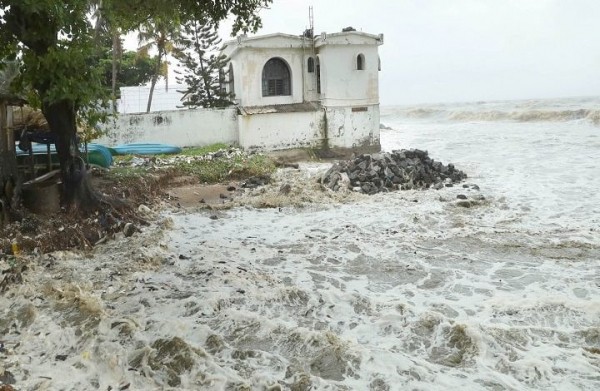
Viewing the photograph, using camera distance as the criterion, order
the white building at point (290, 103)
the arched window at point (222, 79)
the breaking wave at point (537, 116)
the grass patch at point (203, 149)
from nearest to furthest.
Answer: the grass patch at point (203, 149), the white building at point (290, 103), the arched window at point (222, 79), the breaking wave at point (537, 116)

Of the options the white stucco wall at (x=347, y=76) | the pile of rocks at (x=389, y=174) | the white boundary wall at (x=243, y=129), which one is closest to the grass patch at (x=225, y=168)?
the pile of rocks at (x=389, y=174)

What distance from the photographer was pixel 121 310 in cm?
625

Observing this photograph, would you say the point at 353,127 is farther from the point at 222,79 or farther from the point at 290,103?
the point at 222,79

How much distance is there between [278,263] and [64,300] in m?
3.21

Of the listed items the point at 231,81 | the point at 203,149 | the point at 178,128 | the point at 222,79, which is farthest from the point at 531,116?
the point at 178,128

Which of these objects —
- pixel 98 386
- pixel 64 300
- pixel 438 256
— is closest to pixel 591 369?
pixel 438 256

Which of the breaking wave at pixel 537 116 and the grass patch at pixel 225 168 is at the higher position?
the breaking wave at pixel 537 116

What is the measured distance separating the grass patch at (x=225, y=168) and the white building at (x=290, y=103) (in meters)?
3.81

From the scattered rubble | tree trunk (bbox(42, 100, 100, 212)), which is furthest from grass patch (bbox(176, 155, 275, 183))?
tree trunk (bbox(42, 100, 100, 212))

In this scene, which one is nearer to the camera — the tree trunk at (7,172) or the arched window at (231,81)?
the tree trunk at (7,172)

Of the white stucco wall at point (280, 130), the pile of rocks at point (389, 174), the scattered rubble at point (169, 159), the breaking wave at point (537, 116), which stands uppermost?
the breaking wave at point (537, 116)

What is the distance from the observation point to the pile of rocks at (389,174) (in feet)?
48.3

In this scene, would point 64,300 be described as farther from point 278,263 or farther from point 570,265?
point 570,265

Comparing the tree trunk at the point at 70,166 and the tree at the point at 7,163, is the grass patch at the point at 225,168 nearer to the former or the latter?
the tree trunk at the point at 70,166
